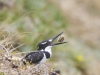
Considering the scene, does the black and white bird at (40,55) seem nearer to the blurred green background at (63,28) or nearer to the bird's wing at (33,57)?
the bird's wing at (33,57)

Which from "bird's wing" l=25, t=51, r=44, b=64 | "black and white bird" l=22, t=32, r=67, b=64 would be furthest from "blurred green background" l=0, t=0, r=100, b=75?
"bird's wing" l=25, t=51, r=44, b=64

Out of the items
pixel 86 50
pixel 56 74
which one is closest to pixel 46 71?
pixel 56 74

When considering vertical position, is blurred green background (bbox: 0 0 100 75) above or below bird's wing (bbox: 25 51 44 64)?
above

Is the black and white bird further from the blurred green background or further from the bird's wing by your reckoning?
the blurred green background

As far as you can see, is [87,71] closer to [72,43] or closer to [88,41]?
[72,43]

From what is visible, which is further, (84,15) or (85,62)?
(84,15)

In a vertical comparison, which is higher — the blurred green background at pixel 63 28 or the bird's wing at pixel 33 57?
the blurred green background at pixel 63 28

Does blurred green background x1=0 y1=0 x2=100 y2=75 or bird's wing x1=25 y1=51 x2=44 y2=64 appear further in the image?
blurred green background x1=0 y1=0 x2=100 y2=75

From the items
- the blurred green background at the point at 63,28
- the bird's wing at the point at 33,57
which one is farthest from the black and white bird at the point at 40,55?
the blurred green background at the point at 63,28
